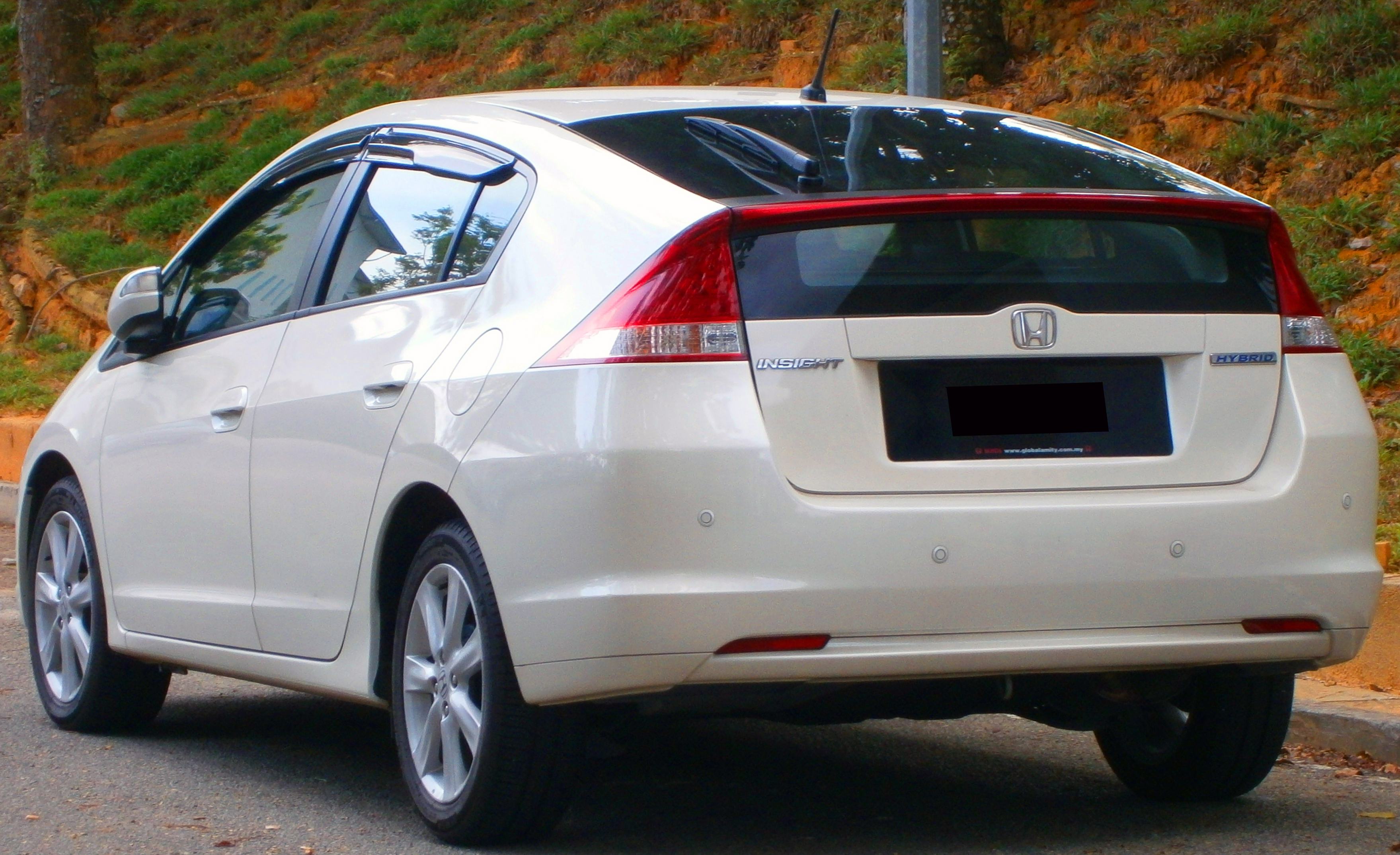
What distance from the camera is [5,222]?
59.0 feet

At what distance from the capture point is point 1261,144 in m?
9.87

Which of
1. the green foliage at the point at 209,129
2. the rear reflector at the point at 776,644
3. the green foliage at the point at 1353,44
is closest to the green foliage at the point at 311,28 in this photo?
the green foliage at the point at 209,129

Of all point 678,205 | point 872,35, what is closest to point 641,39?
point 872,35

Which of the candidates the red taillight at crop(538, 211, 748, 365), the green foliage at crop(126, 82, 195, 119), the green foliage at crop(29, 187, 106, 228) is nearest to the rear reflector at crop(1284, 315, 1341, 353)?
the red taillight at crop(538, 211, 748, 365)

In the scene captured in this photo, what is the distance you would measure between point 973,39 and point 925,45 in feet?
16.5

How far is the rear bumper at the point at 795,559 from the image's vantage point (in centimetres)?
331

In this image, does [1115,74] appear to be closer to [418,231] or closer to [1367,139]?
[1367,139]

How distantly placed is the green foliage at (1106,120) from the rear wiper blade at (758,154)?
22.9ft

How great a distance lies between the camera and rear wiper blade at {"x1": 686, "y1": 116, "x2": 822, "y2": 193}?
360cm

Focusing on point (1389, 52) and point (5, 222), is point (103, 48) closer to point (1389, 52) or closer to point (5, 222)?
point (5, 222)

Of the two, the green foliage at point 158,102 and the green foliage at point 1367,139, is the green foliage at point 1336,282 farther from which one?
the green foliage at point 158,102

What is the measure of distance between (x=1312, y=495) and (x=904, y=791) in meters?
1.44

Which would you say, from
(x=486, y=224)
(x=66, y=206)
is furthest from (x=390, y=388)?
(x=66, y=206)

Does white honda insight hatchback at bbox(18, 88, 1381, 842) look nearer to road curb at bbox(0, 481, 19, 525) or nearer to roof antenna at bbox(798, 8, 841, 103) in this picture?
roof antenna at bbox(798, 8, 841, 103)
